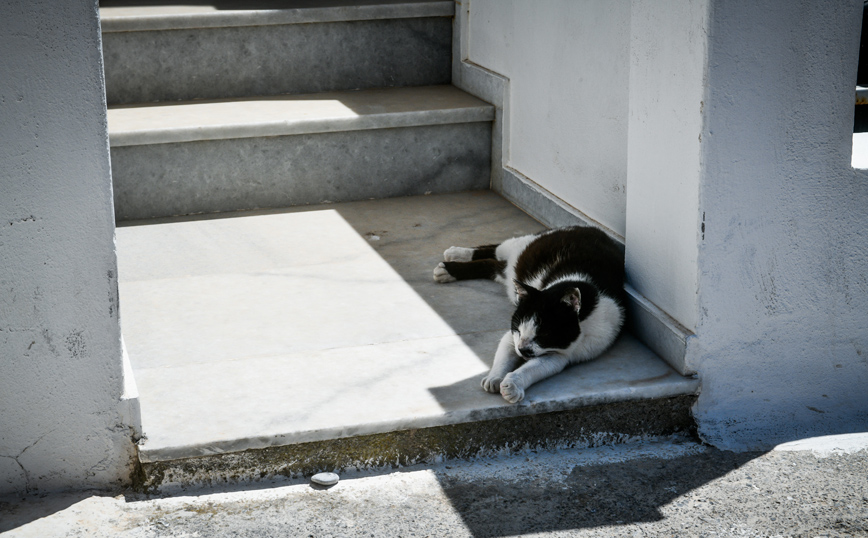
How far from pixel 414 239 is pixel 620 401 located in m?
1.31

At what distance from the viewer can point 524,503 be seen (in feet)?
6.45

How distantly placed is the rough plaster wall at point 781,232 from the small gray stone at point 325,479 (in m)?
0.92

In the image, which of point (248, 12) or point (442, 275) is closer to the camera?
point (442, 275)

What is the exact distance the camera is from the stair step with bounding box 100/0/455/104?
3887 millimetres

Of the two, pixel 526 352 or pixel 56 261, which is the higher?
pixel 56 261

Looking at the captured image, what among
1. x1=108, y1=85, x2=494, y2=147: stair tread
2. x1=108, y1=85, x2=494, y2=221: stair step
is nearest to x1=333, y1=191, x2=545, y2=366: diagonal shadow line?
x1=108, y1=85, x2=494, y2=221: stair step

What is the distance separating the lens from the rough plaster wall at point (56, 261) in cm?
171

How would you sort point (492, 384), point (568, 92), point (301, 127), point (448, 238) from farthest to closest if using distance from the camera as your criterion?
point (301, 127), point (448, 238), point (568, 92), point (492, 384)

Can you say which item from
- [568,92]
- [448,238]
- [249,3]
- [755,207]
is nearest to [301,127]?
[448,238]

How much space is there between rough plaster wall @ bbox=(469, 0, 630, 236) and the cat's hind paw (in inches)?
16.8

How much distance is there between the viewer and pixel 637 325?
249cm

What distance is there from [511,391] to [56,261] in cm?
103

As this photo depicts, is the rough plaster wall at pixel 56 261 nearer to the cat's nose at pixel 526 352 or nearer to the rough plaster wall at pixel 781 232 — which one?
the cat's nose at pixel 526 352

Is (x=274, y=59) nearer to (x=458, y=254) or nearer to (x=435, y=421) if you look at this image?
(x=458, y=254)
